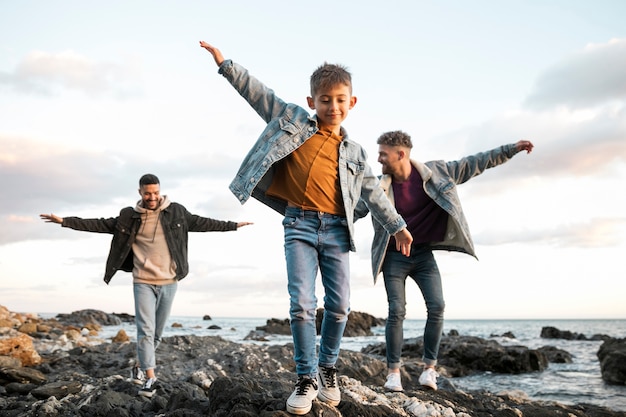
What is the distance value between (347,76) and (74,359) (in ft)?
27.3

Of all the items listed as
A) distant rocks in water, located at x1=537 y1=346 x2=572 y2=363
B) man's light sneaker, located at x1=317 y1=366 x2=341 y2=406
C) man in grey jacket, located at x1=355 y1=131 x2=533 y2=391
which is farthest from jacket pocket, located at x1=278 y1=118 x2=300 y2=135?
distant rocks in water, located at x1=537 y1=346 x2=572 y2=363

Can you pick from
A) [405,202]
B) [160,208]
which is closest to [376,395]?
[405,202]

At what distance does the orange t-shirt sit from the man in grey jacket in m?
1.48

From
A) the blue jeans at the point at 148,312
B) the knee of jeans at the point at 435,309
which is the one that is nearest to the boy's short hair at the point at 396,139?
the knee of jeans at the point at 435,309

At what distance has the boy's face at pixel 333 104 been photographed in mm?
4211

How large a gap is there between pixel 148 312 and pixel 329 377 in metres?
3.20

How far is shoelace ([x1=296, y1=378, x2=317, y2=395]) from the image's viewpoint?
399 cm

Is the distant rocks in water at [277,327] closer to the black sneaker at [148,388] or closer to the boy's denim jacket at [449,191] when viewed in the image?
the black sneaker at [148,388]

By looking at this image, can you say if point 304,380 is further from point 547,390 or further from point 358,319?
point 358,319

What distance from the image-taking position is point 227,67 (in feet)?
14.5

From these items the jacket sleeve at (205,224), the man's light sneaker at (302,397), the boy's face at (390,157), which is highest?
the boy's face at (390,157)

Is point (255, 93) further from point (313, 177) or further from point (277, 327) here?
point (277, 327)

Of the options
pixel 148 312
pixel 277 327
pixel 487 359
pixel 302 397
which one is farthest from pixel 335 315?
pixel 277 327

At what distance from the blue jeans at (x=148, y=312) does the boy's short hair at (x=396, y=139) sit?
3.10m
